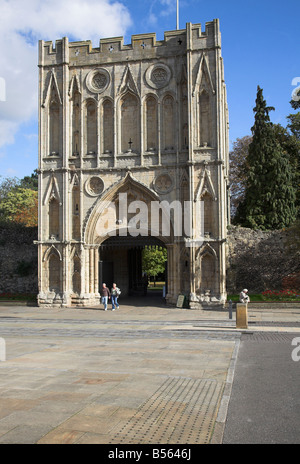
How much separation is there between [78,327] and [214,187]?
11.7 meters

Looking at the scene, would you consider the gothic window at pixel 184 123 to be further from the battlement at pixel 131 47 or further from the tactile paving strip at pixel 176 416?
the tactile paving strip at pixel 176 416

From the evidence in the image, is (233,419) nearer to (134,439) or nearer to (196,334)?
(134,439)

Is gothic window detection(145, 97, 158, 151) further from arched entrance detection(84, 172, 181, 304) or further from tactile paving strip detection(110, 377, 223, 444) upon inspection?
tactile paving strip detection(110, 377, 223, 444)

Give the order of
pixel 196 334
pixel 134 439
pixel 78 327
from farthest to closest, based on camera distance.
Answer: pixel 78 327 < pixel 196 334 < pixel 134 439

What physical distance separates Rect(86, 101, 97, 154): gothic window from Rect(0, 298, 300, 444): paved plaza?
13.0 m

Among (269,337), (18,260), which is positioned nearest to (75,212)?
(18,260)

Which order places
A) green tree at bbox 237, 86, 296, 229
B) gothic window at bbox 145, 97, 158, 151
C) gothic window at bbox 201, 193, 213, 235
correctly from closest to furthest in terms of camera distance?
gothic window at bbox 201, 193, 213, 235
gothic window at bbox 145, 97, 158, 151
green tree at bbox 237, 86, 296, 229

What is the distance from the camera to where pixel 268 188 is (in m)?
36.8

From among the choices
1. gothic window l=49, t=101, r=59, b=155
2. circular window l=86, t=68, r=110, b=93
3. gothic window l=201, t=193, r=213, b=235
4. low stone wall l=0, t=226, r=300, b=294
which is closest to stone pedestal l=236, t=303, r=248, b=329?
gothic window l=201, t=193, r=213, b=235

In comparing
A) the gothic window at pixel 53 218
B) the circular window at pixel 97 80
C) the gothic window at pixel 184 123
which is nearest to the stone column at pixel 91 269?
the gothic window at pixel 53 218

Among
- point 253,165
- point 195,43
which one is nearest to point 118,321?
point 195,43

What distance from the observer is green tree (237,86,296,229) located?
36291 millimetres

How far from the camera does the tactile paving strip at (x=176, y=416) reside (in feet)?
19.5
